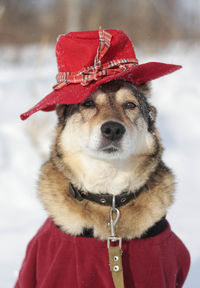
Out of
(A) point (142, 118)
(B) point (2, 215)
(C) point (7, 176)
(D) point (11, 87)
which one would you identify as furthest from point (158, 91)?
(A) point (142, 118)

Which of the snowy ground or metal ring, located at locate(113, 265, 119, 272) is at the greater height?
the snowy ground

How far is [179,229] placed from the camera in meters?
3.78

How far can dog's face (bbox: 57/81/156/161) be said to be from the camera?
6.90ft

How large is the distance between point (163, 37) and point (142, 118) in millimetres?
10650

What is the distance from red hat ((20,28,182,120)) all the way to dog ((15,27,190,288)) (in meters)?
0.22

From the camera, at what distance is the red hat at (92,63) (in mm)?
2082

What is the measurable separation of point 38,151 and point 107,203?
3279 mm

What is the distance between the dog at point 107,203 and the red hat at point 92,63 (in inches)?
8.7

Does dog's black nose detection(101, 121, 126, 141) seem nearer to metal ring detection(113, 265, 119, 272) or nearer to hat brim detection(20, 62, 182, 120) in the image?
hat brim detection(20, 62, 182, 120)

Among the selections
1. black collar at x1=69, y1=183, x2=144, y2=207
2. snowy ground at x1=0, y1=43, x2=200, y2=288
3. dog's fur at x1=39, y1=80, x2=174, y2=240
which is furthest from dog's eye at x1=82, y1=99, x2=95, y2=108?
snowy ground at x1=0, y1=43, x2=200, y2=288

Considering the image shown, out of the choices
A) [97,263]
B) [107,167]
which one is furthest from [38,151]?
[97,263]

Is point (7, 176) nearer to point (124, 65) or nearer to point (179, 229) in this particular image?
point (179, 229)

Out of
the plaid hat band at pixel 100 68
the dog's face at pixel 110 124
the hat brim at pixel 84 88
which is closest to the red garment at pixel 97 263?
A: the dog's face at pixel 110 124

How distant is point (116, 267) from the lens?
1.96m
